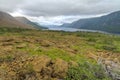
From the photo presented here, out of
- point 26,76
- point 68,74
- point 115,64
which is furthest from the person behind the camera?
point 115,64

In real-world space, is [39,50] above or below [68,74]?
above

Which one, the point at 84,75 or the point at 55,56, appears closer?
the point at 84,75

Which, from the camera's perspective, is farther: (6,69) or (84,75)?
(84,75)

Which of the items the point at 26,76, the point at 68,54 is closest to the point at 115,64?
the point at 68,54

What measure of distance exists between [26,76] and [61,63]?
6486 millimetres

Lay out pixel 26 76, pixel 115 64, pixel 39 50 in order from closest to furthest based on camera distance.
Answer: pixel 26 76
pixel 39 50
pixel 115 64

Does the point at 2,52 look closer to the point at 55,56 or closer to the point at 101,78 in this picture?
the point at 55,56

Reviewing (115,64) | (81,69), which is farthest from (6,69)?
(115,64)

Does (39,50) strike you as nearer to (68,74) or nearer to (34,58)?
(34,58)

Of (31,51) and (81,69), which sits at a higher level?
(31,51)

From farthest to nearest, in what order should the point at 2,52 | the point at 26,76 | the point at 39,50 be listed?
the point at 39,50 < the point at 2,52 < the point at 26,76

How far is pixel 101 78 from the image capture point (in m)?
38.1

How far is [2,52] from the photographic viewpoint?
37375 millimetres

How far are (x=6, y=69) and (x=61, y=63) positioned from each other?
8.57 m
